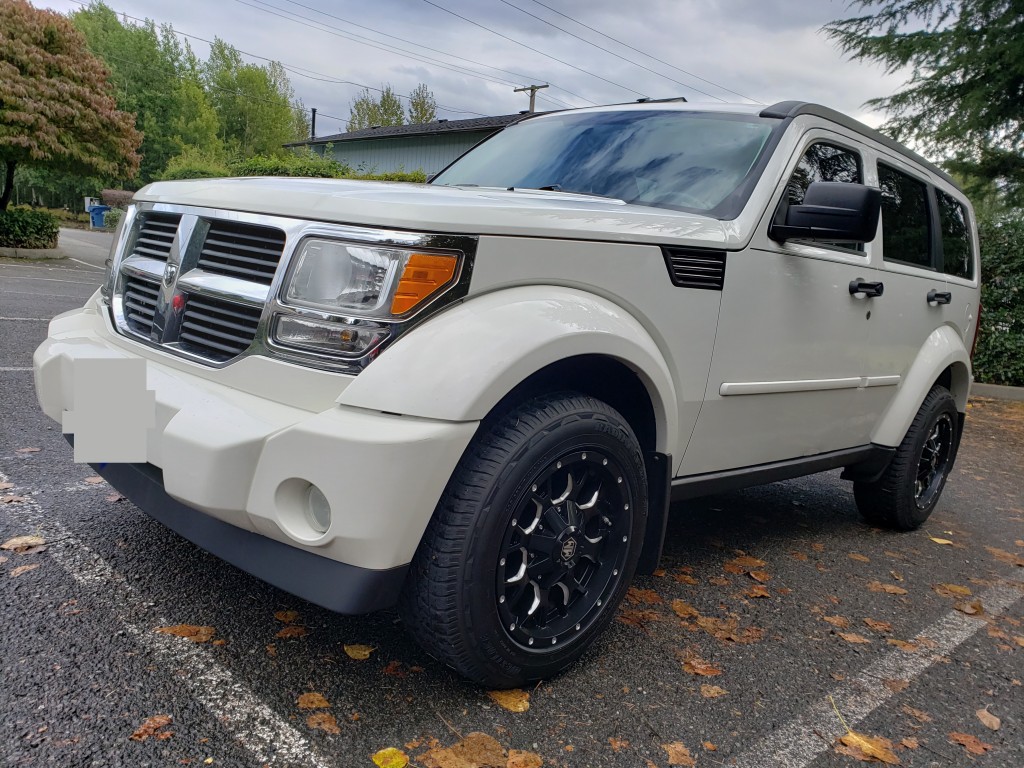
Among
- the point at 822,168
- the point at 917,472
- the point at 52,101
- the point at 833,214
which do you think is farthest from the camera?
the point at 52,101

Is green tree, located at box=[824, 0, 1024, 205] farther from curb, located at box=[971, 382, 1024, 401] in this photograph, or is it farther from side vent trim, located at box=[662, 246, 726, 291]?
side vent trim, located at box=[662, 246, 726, 291]

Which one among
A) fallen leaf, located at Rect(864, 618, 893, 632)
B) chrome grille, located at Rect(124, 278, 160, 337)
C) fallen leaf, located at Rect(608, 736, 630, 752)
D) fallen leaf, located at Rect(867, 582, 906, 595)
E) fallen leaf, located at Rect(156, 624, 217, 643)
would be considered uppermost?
chrome grille, located at Rect(124, 278, 160, 337)

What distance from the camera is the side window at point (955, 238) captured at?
445 centimetres

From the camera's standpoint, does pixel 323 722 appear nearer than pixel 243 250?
Yes

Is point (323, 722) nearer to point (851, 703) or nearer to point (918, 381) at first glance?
point (851, 703)

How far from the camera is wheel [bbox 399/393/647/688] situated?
2049 mm

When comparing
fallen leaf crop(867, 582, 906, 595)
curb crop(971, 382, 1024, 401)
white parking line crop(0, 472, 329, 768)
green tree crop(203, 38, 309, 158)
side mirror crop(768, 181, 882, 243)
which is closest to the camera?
white parking line crop(0, 472, 329, 768)

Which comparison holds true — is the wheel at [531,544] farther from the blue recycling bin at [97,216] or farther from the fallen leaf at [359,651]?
the blue recycling bin at [97,216]

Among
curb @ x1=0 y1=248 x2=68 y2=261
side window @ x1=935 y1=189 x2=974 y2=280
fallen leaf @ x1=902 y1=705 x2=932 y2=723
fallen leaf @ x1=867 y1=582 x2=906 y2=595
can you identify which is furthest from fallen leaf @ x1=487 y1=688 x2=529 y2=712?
curb @ x1=0 y1=248 x2=68 y2=261

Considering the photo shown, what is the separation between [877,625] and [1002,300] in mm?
9323

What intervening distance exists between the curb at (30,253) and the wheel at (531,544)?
1782cm

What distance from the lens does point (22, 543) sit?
2.97 metres

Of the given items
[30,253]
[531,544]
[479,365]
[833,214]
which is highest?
[833,214]

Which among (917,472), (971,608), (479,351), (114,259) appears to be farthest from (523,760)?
(917,472)
